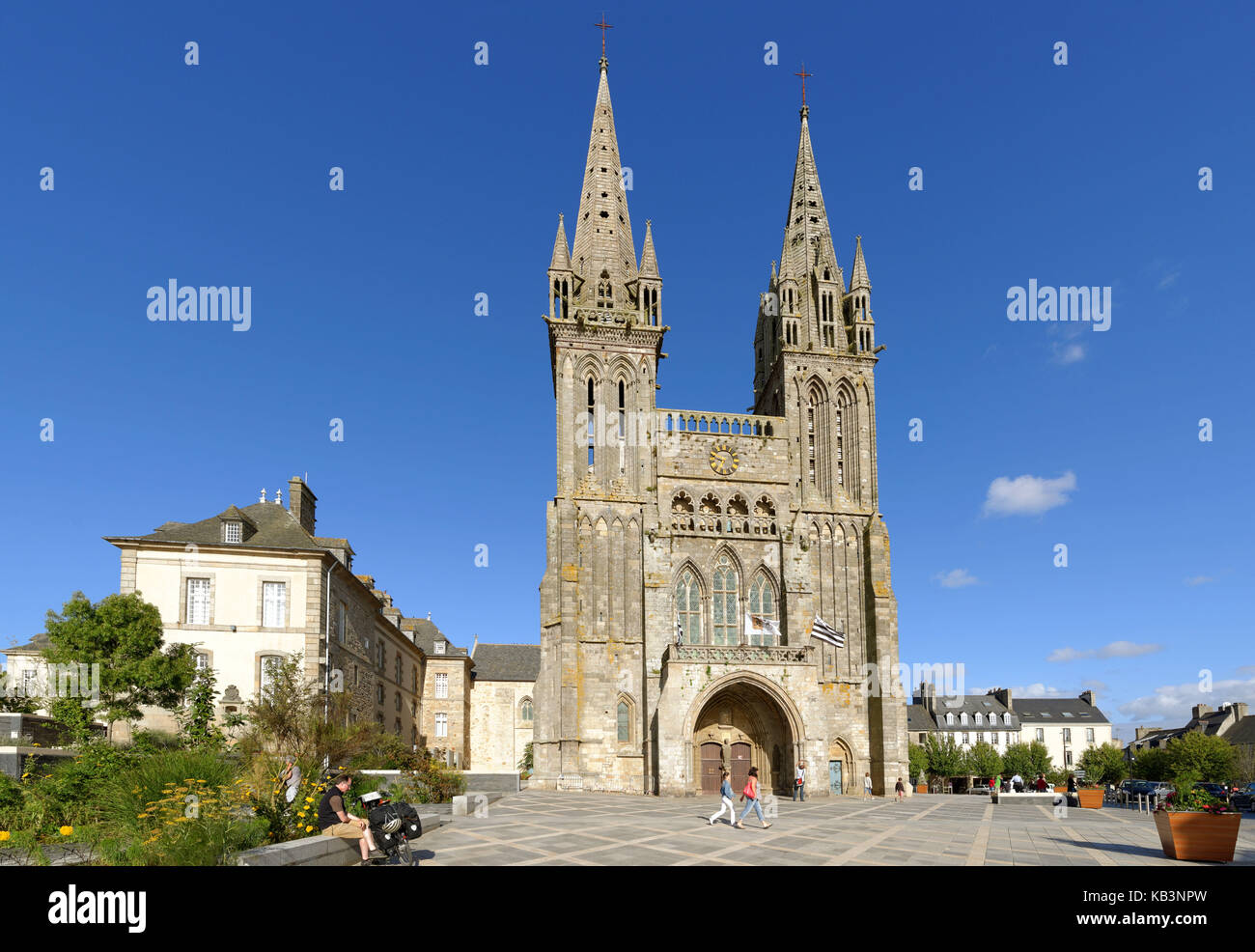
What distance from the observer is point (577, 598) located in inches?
1527

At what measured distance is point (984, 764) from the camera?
73625 millimetres

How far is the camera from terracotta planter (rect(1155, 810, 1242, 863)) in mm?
13148

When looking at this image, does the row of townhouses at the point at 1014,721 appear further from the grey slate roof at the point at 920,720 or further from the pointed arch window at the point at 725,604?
the pointed arch window at the point at 725,604

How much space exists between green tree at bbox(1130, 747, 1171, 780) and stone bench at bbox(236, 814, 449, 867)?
68.4 m

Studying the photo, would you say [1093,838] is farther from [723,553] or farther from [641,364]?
[641,364]

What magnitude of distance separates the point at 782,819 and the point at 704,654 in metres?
14.3

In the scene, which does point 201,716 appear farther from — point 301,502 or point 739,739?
point 739,739

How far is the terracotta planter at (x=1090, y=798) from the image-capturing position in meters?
29.5

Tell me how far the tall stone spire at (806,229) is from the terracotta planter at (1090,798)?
87.7ft

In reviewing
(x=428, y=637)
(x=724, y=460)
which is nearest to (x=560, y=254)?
(x=724, y=460)

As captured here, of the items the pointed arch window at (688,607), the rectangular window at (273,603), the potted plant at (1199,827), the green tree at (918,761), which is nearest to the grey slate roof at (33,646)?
the rectangular window at (273,603)

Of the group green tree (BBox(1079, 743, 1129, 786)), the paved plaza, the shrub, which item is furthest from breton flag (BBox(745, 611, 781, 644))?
green tree (BBox(1079, 743, 1129, 786))

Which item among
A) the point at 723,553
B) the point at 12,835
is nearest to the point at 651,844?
the point at 12,835

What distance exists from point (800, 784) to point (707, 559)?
36.2 feet
